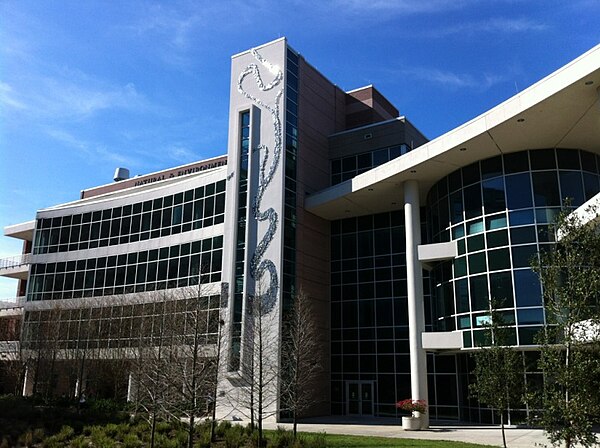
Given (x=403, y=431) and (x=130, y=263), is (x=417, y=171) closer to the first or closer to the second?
(x=403, y=431)

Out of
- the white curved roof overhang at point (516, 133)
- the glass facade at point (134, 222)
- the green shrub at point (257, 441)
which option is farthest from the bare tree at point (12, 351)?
the white curved roof overhang at point (516, 133)

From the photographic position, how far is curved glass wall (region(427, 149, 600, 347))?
86.3 ft

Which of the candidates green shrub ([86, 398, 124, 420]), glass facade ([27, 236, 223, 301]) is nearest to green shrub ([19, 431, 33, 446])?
green shrub ([86, 398, 124, 420])

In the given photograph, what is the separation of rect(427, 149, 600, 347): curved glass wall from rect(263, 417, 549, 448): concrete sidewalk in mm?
4146

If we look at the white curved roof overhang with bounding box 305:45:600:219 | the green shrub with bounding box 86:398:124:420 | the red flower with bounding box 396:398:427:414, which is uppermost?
the white curved roof overhang with bounding box 305:45:600:219

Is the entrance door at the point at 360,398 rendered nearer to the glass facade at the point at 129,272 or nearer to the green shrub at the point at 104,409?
the glass facade at the point at 129,272

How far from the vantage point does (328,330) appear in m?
38.1

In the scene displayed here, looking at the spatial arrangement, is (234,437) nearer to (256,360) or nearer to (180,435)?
(180,435)

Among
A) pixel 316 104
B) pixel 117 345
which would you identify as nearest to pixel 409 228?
pixel 316 104

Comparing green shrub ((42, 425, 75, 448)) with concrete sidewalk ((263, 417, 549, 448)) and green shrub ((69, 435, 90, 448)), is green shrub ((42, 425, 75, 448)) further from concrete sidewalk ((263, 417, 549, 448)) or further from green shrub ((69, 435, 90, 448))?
concrete sidewalk ((263, 417, 549, 448))

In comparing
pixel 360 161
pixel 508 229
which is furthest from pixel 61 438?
pixel 360 161

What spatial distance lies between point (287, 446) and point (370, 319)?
1907cm

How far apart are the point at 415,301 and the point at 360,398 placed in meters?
9.48

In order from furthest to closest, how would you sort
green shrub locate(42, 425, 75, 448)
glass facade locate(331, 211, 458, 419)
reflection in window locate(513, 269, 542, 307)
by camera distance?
glass facade locate(331, 211, 458, 419) < reflection in window locate(513, 269, 542, 307) < green shrub locate(42, 425, 75, 448)
